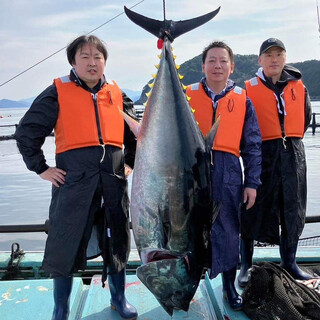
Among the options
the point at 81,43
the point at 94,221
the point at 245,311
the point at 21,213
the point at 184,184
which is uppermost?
the point at 81,43

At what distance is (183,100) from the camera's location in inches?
94.3

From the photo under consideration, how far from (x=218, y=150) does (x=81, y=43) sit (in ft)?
3.96

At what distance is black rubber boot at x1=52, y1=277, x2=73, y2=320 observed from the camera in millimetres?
2732

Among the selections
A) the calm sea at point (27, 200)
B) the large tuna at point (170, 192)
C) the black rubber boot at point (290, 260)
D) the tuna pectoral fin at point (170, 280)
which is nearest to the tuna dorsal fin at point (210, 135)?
the large tuna at point (170, 192)

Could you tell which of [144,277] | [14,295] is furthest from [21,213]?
[144,277]

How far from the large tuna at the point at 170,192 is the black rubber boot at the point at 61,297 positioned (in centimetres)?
71

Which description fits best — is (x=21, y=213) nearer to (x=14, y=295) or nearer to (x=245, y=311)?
(x=14, y=295)

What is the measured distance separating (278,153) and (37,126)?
1.93 meters

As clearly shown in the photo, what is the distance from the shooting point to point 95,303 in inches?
125

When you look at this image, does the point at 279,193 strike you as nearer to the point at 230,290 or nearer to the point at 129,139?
the point at 230,290

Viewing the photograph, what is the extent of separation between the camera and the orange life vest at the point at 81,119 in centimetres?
267

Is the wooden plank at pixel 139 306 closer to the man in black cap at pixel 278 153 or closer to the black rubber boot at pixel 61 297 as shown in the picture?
the black rubber boot at pixel 61 297

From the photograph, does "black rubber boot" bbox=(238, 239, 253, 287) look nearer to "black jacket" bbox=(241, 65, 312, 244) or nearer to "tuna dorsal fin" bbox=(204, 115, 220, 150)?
"black jacket" bbox=(241, 65, 312, 244)

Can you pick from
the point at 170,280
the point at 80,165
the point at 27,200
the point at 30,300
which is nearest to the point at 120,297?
the point at 30,300
